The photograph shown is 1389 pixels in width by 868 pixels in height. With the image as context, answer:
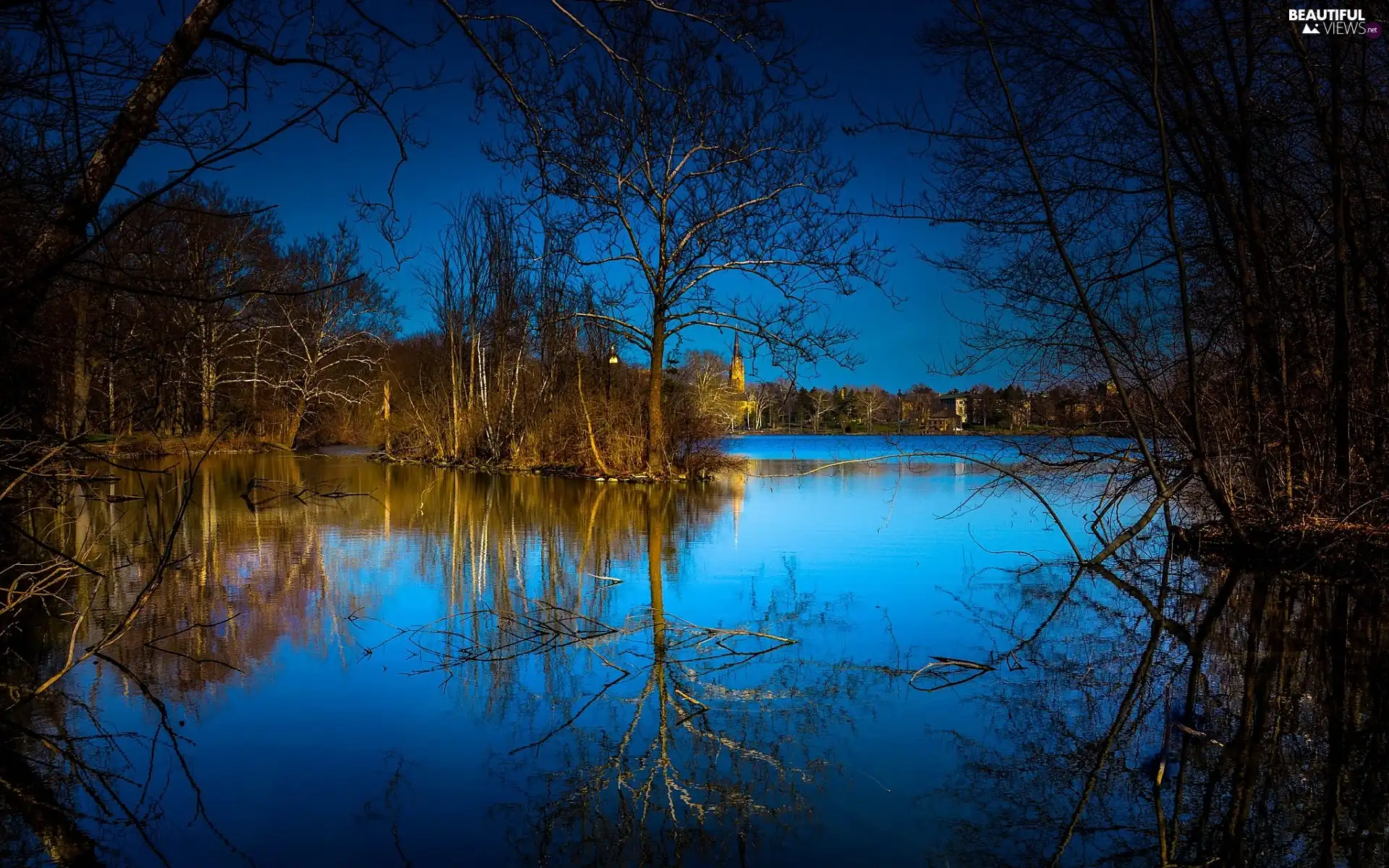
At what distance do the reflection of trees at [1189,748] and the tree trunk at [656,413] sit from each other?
41.5 ft

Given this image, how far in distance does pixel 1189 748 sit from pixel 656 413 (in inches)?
597

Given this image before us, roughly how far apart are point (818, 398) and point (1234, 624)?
68.2 metres

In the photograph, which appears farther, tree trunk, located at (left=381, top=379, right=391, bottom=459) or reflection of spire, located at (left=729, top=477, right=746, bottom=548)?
tree trunk, located at (left=381, top=379, right=391, bottom=459)

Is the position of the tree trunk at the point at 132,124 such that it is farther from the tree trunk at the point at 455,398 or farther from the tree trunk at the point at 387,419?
the tree trunk at the point at 387,419

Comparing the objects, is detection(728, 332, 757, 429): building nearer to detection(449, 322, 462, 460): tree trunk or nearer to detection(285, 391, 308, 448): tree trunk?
detection(449, 322, 462, 460): tree trunk

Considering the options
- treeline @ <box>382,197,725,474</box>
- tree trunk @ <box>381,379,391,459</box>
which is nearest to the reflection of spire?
treeline @ <box>382,197,725,474</box>

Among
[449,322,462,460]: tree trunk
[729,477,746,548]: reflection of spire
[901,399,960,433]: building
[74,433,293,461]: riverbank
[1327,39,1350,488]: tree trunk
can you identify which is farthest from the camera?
[449,322,462,460]: tree trunk

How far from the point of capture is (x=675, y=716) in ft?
12.9

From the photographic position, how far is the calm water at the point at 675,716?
112 inches

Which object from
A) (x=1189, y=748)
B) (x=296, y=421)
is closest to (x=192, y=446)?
(x=296, y=421)

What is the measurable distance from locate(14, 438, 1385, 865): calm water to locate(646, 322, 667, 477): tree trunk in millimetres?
9910

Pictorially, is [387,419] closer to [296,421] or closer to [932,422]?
[296,421]

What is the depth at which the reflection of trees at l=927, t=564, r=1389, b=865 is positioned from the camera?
276 cm

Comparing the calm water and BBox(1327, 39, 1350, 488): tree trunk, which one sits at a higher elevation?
BBox(1327, 39, 1350, 488): tree trunk
